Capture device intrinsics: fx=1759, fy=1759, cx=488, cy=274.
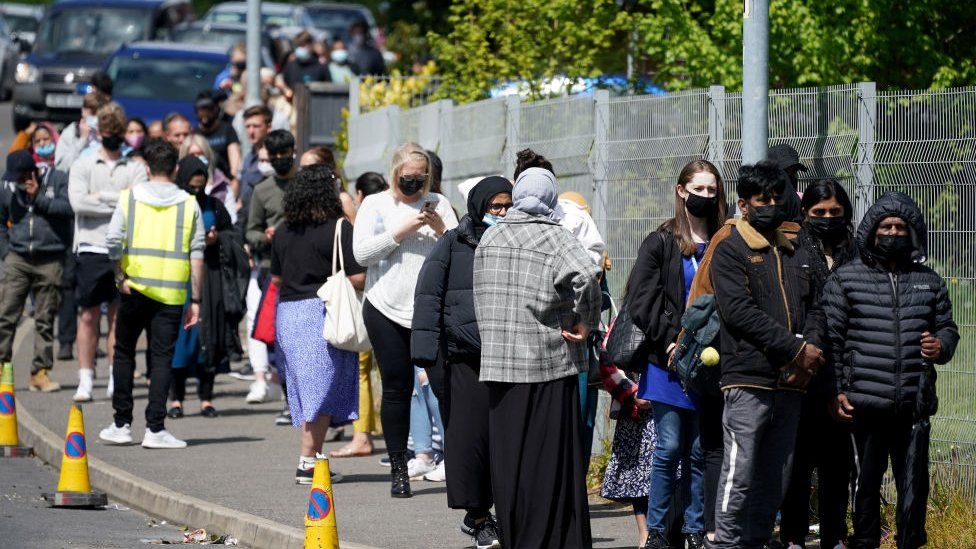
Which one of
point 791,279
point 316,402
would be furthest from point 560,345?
point 316,402

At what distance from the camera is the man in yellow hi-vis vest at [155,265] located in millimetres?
11930

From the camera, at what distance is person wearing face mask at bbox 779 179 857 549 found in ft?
27.5

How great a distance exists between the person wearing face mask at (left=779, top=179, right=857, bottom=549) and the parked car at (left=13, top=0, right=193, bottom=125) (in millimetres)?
24159

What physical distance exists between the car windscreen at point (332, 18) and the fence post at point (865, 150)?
3532 centimetres

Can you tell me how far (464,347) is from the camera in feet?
28.6

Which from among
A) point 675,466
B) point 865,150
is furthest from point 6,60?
point 675,466

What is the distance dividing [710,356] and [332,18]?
37637 millimetres

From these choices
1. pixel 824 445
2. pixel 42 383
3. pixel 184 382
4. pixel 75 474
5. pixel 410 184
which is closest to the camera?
pixel 824 445

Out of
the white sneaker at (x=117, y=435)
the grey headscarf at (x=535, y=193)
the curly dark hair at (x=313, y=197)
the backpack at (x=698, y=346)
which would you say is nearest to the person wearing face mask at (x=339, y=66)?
the white sneaker at (x=117, y=435)

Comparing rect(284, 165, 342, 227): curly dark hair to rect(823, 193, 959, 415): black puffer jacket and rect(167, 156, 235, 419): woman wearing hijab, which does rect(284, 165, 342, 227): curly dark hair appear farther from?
rect(823, 193, 959, 415): black puffer jacket

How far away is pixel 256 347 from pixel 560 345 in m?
7.13

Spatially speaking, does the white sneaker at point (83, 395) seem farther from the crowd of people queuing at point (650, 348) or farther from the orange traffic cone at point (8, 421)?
the crowd of people queuing at point (650, 348)

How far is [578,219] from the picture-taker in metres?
9.31

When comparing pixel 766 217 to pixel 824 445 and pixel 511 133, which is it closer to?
pixel 824 445
